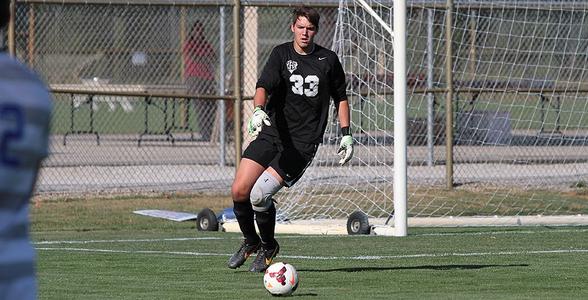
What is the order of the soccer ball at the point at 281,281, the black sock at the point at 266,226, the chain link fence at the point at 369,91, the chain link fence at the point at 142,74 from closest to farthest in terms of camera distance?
Result: 1. the soccer ball at the point at 281,281
2. the black sock at the point at 266,226
3. the chain link fence at the point at 369,91
4. the chain link fence at the point at 142,74

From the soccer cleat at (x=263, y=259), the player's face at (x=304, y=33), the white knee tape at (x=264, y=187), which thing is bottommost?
the soccer cleat at (x=263, y=259)

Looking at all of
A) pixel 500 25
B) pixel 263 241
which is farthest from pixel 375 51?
pixel 263 241

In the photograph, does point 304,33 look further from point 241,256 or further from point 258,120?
point 241,256

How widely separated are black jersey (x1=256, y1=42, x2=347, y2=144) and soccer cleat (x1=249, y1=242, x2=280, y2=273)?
2.72ft

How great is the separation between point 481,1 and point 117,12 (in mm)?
5494

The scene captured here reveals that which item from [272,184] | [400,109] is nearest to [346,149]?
[272,184]

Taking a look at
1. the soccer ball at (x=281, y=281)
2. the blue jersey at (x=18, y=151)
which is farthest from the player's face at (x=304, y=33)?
the blue jersey at (x=18, y=151)

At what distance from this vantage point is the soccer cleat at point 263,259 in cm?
955

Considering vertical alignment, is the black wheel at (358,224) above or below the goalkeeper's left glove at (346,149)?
below

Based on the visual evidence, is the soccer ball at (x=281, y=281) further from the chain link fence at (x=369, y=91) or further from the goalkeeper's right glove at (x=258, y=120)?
the chain link fence at (x=369, y=91)

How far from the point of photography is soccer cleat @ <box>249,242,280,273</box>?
955 centimetres

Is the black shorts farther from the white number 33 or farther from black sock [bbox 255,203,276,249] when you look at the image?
the white number 33

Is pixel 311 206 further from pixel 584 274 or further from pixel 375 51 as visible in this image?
pixel 584 274

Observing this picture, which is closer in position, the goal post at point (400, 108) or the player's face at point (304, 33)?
the player's face at point (304, 33)
